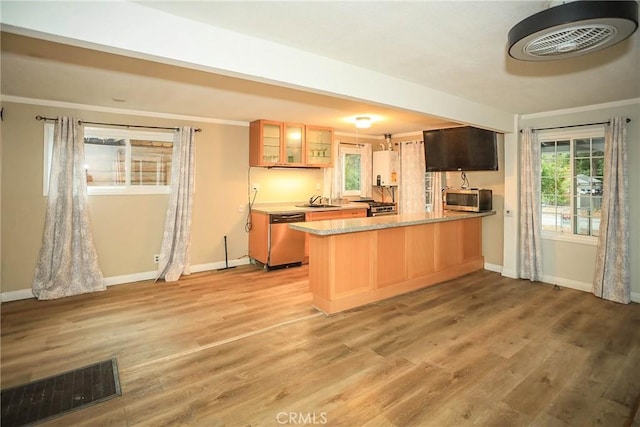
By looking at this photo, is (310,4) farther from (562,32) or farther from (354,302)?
(354,302)

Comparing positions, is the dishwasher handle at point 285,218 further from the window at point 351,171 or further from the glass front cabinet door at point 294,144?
the window at point 351,171

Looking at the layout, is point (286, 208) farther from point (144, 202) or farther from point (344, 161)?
point (144, 202)

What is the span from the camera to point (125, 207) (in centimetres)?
476

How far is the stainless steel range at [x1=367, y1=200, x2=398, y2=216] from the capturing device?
638 centimetres

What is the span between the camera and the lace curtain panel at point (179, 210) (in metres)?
4.94

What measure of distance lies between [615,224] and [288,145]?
4.52 meters

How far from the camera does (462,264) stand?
5125 millimetres

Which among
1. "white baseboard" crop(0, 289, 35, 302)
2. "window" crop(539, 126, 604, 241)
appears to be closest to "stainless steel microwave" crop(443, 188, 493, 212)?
"window" crop(539, 126, 604, 241)

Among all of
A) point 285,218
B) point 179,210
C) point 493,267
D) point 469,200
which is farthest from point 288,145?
point 493,267

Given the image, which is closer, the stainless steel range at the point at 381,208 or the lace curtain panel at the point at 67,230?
the lace curtain panel at the point at 67,230

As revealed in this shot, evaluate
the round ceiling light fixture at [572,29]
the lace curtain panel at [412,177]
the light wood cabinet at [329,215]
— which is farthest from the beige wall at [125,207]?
the round ceiling light fixture at [572,29]

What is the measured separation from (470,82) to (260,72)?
215cm

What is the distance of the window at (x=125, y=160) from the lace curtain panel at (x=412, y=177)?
422 cm
